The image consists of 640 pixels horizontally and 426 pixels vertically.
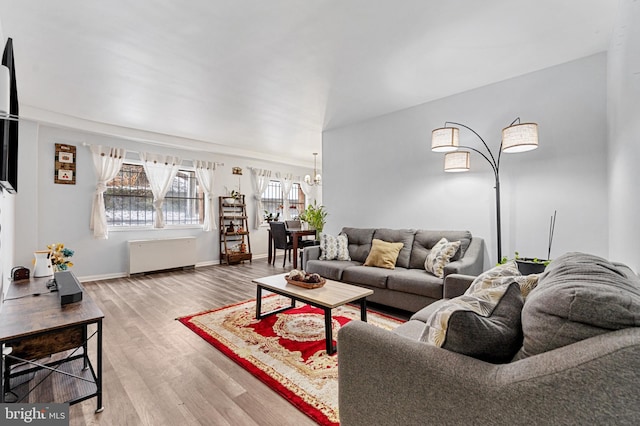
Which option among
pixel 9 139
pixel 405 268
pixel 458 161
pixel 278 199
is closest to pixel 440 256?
pixel 405 268

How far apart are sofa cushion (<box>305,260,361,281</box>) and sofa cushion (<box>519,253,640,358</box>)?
9.13 feet

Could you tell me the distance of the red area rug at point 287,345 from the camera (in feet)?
5.98

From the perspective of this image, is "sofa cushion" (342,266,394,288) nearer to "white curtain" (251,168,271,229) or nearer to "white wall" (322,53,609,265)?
"white wall" (322,53,609,265)

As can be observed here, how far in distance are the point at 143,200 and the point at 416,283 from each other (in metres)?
5.13

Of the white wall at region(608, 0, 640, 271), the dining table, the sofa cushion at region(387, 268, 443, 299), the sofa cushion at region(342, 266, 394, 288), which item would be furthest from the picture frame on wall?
the white wall at region(608, 0, 640, 271)

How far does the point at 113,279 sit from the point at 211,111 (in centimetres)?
335

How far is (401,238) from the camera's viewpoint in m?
3.85

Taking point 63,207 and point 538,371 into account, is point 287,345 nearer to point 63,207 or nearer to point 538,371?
point 538,371

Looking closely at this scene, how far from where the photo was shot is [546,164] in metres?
3.03

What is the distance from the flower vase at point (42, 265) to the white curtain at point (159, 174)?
121 inches

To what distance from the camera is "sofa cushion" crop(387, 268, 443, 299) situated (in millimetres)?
2885

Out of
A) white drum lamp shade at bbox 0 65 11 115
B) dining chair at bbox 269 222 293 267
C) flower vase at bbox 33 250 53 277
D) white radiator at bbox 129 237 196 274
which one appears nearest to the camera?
white drum lamp shade at bbox 0 65 11 115

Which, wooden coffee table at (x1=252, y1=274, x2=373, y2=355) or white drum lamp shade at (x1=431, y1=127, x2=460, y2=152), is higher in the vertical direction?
white drum lamp shade at (x1=431, y1=127, x2=460, y2=152)

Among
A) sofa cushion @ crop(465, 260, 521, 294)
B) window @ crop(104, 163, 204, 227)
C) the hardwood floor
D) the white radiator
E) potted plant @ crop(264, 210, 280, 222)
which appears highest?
window @ crop(104, 163, 204, 227)
